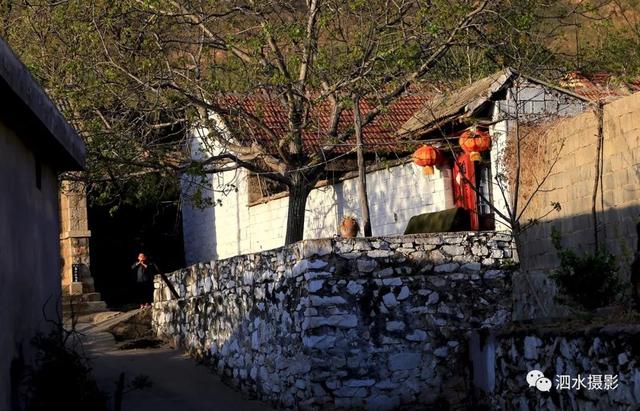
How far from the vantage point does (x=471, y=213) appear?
1572 centimetres

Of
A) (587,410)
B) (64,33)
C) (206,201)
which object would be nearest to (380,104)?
(206,201)

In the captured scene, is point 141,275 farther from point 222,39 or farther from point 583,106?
point 583,106

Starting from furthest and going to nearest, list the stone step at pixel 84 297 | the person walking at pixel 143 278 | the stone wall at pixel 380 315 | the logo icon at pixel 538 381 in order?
the person walking at pixel 143 278
the stone step at pixel 84 297
the stone wall at pixel 380 315
the logo icon at pixel 538 381

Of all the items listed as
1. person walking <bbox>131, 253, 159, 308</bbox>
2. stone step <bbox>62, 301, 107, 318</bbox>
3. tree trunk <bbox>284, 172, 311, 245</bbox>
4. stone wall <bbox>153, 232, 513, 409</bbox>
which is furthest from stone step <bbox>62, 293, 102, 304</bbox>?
stone wall <bbox>153, 232, 513, 409</bbox>

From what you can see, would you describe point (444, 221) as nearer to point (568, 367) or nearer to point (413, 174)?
point (413, 174)

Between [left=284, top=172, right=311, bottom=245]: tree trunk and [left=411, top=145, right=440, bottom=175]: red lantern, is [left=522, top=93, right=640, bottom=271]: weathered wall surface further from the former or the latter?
[left=284, top=172, right=311, bottom=245]: tree trunk

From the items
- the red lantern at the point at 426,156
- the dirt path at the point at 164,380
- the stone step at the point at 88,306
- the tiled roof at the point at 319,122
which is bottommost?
the dirt path at the point at 164,380

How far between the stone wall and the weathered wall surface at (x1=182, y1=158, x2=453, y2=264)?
3.83 meters

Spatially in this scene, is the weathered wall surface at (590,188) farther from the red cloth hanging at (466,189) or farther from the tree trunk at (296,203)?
the tree trunk at (296,203)

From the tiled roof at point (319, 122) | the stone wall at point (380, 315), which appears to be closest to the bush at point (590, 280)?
the stone wall at point (380, 315)

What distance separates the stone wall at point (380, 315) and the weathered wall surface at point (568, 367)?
177 centimetres

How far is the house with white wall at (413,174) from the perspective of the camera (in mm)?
14641

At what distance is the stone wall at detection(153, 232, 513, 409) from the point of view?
1219 cm

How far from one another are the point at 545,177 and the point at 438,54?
3.79 meters
